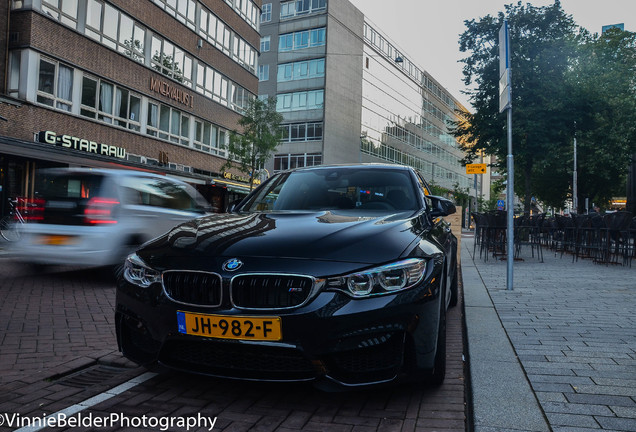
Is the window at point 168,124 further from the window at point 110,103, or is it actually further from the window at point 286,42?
the window at point 286,42

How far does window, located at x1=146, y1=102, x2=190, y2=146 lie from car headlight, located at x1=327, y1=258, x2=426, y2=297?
24.4m

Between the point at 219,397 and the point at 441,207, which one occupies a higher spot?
the point at 441,207

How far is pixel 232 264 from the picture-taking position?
2828 mm

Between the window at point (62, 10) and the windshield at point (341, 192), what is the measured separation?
18.8 metres

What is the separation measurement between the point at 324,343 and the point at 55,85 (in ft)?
67.3

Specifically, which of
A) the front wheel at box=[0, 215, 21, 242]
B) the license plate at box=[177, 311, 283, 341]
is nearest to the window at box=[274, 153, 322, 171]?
the front wheel at box=[0, 215, 21, 242]

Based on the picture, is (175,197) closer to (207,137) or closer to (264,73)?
(207,137)

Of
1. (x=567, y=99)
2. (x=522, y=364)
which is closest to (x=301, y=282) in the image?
(x=522, y=364)

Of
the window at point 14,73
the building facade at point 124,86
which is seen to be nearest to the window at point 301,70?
the building facade at point 124,86

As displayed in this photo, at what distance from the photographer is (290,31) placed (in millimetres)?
52906

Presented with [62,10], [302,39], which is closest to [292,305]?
[62,10]

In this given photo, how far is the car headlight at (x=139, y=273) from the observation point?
3016mm

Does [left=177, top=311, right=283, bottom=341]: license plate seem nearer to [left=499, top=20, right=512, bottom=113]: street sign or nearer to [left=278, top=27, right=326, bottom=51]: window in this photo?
[left=499, top=20, right=512, bottom=113]: street sign

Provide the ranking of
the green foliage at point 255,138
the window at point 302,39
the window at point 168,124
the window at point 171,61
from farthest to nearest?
the window at point 302,39
the green foliage at point 255,138
the window at point 171,61
the window at point 168,124
